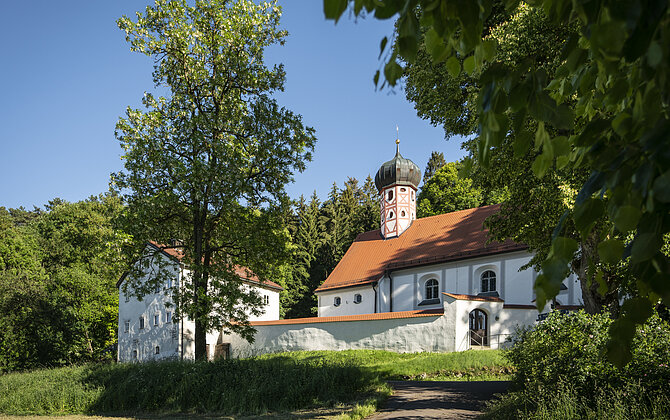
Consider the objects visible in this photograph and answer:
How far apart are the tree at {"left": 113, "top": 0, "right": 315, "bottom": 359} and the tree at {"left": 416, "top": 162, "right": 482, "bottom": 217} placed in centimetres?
3168

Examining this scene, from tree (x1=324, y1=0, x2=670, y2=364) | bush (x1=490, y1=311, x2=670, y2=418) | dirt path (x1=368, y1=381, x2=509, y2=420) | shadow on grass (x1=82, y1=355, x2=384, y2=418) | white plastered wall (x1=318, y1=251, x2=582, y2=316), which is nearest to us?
tree (x1=324, y1=0, x2=670, y2=364)

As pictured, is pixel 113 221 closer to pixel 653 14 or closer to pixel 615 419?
pixel 615 419

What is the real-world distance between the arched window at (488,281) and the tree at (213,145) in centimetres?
1741

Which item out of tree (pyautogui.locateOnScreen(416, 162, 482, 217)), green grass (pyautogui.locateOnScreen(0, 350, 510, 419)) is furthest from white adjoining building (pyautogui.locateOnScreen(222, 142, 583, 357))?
green grass (pyautogui.locateOnScreen(0, 350, 510, 419))

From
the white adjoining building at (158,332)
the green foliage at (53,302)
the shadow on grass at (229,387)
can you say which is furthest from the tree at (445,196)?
the shadow on grass at (229,387)

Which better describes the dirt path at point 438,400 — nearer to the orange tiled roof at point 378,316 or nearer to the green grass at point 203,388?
the green grass at point 203,388

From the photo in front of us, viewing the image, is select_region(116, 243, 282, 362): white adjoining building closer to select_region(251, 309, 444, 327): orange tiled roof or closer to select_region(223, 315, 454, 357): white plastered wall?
select_region(223, 315, 454, 357): white plastered wall

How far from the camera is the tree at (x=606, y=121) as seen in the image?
1.38 meters

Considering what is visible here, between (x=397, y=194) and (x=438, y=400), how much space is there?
31665mm

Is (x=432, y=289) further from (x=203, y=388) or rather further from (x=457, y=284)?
(x=203, y=388)

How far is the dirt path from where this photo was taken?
939 centimetres

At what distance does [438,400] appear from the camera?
11000mm

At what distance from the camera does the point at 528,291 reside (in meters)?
29.0

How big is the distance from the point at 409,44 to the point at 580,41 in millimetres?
895
